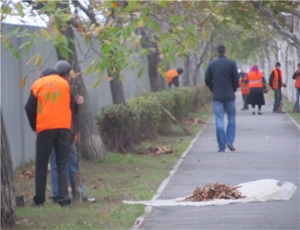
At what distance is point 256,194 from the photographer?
11.8 metres

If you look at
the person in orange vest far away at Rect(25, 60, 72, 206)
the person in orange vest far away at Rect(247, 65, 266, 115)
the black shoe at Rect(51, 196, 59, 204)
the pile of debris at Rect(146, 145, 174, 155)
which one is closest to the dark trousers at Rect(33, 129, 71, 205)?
the person in orange vest far away at Rect(25, 60, 72, 206)

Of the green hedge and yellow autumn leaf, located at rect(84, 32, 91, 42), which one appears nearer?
yellow autumn leaf, located at rect(84, 32, 91, 42)

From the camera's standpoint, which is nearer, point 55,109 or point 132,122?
point 55,109

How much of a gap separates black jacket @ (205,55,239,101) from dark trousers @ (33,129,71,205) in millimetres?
6338

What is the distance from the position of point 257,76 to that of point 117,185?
67.6ft

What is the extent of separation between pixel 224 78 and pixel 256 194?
5.84 m

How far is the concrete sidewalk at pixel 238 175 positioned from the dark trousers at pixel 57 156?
1.04 meters

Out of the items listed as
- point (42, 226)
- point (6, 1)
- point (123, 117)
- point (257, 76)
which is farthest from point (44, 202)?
point (257, 76)

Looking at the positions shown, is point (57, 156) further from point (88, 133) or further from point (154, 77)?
point (154, 77)

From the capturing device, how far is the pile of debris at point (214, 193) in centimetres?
1179

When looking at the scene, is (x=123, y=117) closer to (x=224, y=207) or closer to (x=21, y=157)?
(x=21, y=157)

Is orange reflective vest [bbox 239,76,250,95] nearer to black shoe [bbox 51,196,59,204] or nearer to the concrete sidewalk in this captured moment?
the concrete sidewalk

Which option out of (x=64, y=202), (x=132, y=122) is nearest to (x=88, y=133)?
(x=132, y=122)

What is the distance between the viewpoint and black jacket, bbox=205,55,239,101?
1731 centimetres
